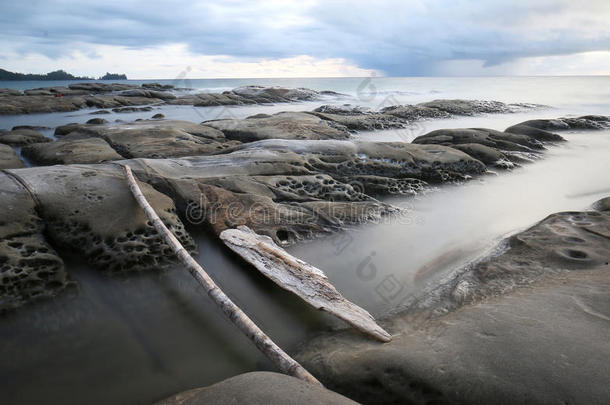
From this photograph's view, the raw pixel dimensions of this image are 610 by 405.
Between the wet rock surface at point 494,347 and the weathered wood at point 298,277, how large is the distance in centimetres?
15

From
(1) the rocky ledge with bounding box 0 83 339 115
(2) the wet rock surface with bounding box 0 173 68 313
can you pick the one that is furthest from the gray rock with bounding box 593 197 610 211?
(1) the rocky ledge with bounding box 0 83 339 115

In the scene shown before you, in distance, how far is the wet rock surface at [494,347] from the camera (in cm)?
162

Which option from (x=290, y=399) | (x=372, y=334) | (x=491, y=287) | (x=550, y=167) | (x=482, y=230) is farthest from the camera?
(x=550, y=167)

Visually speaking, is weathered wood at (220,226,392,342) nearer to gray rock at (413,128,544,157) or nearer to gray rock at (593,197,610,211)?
gray rock at (593,197,610,211)

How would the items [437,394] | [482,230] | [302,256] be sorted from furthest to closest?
1. [482,230]
2. [302,256]
3. [437,394]

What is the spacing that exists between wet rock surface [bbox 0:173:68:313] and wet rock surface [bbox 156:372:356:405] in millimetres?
2090

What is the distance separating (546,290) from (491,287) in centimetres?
45

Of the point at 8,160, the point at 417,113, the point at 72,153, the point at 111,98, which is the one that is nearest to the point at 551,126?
the point at 417,113

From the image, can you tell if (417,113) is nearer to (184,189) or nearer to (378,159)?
(378,159)

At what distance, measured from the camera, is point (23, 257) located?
9.59ft

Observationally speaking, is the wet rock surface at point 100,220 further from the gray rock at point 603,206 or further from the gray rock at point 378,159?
the gray rock at point 603,206

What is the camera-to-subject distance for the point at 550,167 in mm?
7840

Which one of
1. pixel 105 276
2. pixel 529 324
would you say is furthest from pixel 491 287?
pixel 105 276

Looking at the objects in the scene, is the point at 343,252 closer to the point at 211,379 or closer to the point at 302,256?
the point at 302,256
